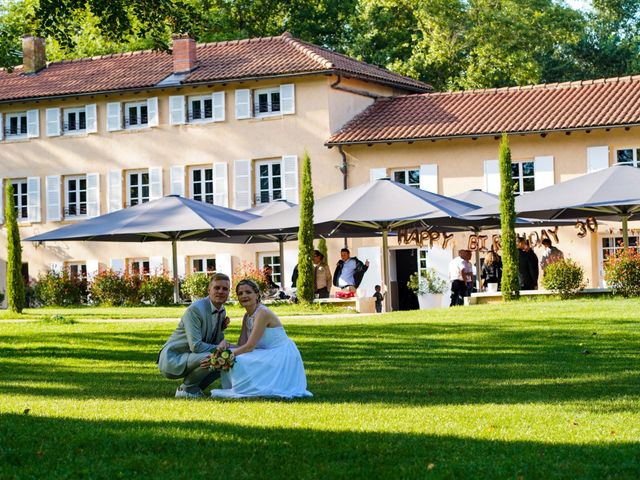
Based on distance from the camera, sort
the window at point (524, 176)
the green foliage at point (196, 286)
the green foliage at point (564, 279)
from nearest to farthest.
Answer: the green foliage at point (564, 279), the green foliage at point (196, 286), the window at point (524, 176)

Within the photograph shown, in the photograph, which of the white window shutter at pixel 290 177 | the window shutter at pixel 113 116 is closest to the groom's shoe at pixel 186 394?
the white window shutter at pixel 290 177

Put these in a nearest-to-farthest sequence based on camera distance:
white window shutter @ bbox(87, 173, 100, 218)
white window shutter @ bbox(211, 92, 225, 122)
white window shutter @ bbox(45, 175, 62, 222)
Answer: white window shutter @ bbox(211, 92, 225, 122) < white window shutter @ bbox(87, 173, 100, 218) < white window shutter @ bbox(45, 175, 62, 222)

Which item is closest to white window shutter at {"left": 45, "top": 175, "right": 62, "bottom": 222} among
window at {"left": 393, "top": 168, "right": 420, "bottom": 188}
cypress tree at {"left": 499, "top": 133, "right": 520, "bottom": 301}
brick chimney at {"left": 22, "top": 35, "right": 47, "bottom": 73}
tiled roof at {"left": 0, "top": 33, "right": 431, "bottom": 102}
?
tiled roof at {"left": 0, "top": 33, "right": 431, "bottom": 102}

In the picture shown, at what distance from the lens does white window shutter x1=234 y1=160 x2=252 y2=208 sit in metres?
43.1

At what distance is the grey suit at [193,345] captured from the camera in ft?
43.1

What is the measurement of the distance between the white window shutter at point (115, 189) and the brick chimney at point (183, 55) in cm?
400

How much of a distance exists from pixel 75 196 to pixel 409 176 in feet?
39.5

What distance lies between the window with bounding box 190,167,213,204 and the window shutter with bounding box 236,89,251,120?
228 cm

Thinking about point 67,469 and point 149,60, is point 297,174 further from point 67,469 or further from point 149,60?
point 67,469

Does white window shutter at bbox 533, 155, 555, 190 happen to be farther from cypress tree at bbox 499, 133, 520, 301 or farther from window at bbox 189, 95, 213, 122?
cypress tree at bbox 499, 133, 520, 301

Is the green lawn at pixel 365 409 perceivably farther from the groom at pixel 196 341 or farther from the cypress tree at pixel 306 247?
the cypress tree at pixel 306 247

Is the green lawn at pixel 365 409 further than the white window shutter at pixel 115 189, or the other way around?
the white window shutter at pixel 115 189

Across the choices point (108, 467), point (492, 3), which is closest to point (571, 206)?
point (108, 467)

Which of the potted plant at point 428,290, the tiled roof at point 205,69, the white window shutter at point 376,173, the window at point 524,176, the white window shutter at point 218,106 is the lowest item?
the potted plant at point 428,290
